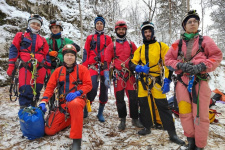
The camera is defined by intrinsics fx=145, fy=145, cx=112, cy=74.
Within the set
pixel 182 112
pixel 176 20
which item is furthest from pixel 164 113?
pixel 176 20

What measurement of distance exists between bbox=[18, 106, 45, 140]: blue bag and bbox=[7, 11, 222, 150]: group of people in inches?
8.3

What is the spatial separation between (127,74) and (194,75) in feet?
5.59

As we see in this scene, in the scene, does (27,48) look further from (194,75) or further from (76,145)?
(194,75)

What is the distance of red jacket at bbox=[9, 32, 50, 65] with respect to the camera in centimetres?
375

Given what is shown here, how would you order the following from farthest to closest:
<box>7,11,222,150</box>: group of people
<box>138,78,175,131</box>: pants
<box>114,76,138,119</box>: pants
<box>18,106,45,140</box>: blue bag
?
1. <box>114,76,138,119</box>: pants
2. <box>138,78,175,131</box>: pants
3. <box>18,106,45,140</box>: blue bag
4. <box>7,11,222,150</box>: group of people

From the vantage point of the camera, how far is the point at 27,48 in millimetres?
3871

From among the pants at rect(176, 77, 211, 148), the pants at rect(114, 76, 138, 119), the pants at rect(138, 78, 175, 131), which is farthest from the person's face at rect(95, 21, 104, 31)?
the pants at rect(176, 77, 211, 148)

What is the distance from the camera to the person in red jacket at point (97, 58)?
4.45m

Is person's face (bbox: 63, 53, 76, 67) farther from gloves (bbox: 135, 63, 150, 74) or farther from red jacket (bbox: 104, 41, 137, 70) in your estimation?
gloves (bbox: 135, 63, 150, 74)

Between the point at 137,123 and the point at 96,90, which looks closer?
the point at 137,123

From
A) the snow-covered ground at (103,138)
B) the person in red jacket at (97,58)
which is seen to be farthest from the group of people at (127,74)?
the snow-covered ground at (103,138)

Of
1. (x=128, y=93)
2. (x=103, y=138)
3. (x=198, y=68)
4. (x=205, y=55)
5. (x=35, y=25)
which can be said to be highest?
(x=35, y=25)

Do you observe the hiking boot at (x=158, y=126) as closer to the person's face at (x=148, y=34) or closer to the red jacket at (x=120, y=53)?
the red jacket at (x=120, y=53)

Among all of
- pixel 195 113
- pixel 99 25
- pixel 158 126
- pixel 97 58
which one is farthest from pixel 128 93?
pixel 99 25
